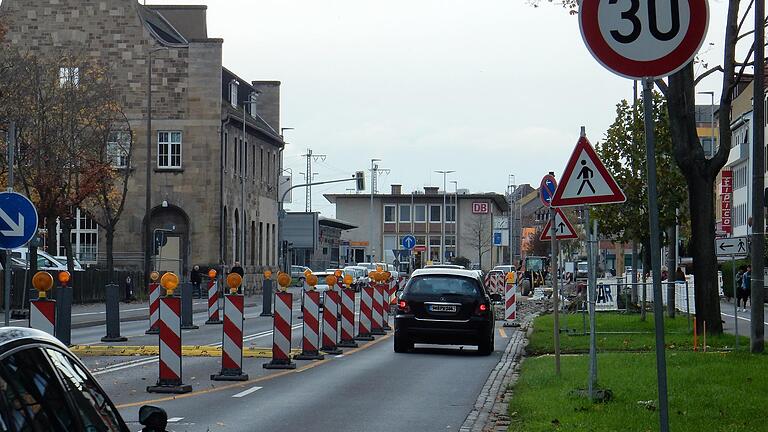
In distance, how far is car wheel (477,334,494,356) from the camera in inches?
965

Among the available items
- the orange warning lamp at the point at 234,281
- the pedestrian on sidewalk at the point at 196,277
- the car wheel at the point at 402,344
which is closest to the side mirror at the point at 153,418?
the orange warning lamp at the point at 234,281

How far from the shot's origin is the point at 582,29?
7148 millimetres

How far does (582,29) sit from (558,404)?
7.59 meters

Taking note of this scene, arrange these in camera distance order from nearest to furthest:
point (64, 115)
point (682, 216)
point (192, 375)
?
1. point (192, 375)
2. point (682, 216)
3. point (64, 115)

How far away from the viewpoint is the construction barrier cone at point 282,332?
1997 cm

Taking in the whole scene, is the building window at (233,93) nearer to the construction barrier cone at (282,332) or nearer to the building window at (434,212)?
the construction barrier cone at (282,332)

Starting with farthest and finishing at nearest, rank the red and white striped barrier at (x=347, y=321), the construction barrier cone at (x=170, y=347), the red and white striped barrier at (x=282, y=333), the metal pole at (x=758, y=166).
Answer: the red and white striped barrier at (x=347, y=321), the metal pole at (x=758, y=166), the red and white striped barrier at (x=282, y=333), the construction barrier cone at (x=170, y=347)

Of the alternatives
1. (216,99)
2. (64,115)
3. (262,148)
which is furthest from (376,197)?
(64,115)

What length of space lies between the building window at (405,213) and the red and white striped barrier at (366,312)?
347 feet

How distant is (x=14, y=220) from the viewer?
767 inches

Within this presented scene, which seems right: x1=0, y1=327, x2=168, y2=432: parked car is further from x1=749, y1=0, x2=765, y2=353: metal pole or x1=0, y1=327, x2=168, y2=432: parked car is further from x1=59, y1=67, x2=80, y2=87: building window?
x1=59, y1=67, x2=80, y2=87: building window

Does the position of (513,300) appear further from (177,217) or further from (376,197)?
(376,197)

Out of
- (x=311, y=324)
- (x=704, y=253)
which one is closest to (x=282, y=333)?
(x=311, y=324)

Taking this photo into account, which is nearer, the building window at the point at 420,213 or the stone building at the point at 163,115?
the stone building at the point at 163,115
